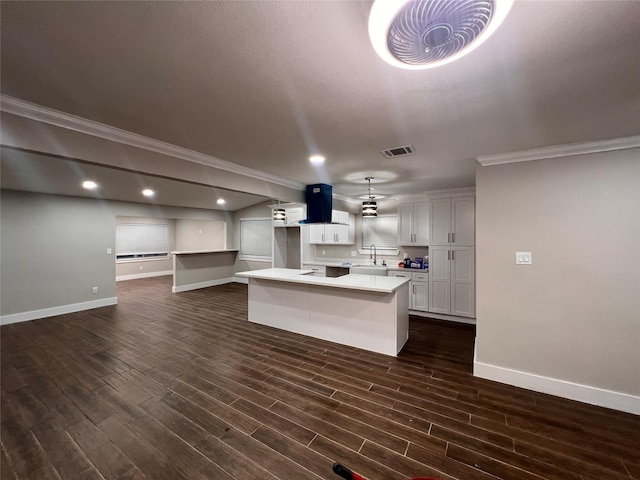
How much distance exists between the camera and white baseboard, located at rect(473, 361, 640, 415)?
7.48 feet

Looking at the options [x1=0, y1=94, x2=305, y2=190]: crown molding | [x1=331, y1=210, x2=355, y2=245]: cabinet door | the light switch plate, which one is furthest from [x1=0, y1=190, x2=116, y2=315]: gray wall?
the light switch plate

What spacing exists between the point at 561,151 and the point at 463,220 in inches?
86.4

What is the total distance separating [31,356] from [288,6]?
485 centimetres

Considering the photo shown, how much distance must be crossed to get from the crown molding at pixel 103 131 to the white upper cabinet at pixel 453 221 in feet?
11.9

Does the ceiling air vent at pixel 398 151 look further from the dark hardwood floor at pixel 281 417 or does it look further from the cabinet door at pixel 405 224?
the cabinet door at pixel 405 224

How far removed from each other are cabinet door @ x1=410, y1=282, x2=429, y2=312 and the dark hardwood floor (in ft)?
4.63

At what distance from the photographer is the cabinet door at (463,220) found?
178 inches

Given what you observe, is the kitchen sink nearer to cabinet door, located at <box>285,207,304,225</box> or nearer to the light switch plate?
cabinet door, located at <box>285,207,304,225</box>

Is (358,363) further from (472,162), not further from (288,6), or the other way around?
(288,6)

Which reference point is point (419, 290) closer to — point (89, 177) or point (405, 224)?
point (405, 224)

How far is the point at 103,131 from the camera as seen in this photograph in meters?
2.19

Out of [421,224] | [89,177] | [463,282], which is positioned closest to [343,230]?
[421,224]

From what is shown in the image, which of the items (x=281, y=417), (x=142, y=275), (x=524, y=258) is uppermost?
(x=524, y=258)

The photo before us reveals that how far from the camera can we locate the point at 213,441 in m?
1.88
